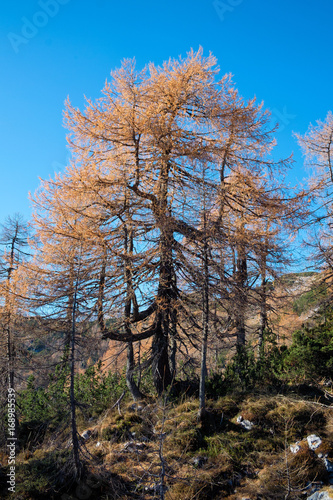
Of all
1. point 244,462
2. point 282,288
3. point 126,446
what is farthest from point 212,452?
point 282,288

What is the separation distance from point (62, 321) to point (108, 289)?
1529 mm

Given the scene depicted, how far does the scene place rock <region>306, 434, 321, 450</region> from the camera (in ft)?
23.5

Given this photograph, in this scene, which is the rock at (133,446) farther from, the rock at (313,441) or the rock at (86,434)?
the rock at (313,441)

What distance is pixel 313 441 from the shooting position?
7285mm

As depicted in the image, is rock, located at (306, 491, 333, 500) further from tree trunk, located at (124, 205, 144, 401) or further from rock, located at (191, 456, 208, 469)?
tree trunk, located at (124, 205, 144, 401)

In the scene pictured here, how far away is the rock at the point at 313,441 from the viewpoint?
7167 millimetres

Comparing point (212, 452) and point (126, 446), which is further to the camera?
point (126, 446)

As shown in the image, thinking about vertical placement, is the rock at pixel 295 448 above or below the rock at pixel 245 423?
below

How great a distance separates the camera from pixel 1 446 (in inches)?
415

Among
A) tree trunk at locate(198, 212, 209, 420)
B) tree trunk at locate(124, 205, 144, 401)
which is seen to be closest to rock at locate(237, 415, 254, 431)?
tree trunk at locate(198, 212, 209, 420)

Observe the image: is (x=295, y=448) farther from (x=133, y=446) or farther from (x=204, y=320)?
(x=133, y=446)

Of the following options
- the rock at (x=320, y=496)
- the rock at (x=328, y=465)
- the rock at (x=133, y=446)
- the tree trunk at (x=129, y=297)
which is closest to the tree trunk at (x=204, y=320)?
the rock at (x=133, y=446)

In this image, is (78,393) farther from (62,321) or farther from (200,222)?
(200,222)

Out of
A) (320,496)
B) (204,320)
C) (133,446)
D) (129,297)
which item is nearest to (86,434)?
(133,446)
